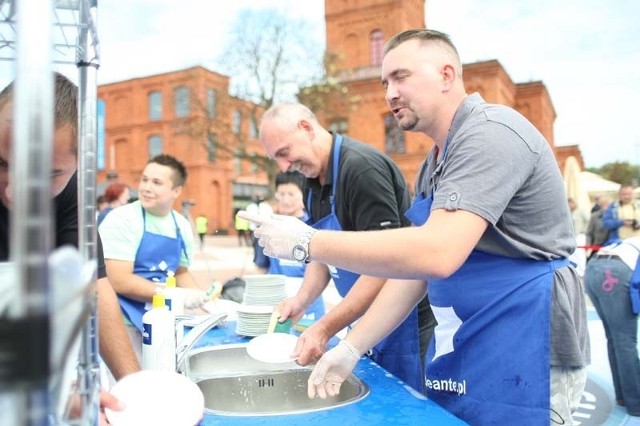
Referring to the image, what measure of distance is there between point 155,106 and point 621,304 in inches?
1288

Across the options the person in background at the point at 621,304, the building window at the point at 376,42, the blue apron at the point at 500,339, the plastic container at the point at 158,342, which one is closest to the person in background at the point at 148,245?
the plastic container at the point at 158,342

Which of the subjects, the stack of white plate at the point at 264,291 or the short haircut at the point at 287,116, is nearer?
the short haircut at the point at 287,116

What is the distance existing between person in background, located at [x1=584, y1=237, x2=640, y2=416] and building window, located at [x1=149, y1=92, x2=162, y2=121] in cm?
3213

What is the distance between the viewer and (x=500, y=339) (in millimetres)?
1278

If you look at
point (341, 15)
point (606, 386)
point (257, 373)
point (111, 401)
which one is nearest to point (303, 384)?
point (257, 373)

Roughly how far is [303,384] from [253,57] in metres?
20.4

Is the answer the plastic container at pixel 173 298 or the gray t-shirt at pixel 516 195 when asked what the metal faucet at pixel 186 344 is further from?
the gray t-shirt at pixel 516 195

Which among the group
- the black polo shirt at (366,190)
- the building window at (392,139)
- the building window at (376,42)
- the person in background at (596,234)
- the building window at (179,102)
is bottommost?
the person in background at (596,234)

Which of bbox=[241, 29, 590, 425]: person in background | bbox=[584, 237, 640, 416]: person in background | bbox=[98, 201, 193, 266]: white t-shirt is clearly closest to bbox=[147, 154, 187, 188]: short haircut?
bbox=[98, 201, 193, 266]: white t-shirt

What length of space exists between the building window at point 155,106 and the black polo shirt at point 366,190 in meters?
32.7

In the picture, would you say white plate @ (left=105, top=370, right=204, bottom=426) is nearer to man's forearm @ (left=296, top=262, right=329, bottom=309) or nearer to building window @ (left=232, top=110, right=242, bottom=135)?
man's forearm @ (left=296, top=262, right=329, bottom=309)

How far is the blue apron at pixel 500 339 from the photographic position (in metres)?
1.24

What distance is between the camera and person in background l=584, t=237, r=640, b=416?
3.38 metres

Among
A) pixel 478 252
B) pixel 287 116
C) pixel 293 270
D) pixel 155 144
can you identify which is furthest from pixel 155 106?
pixel 478 252
